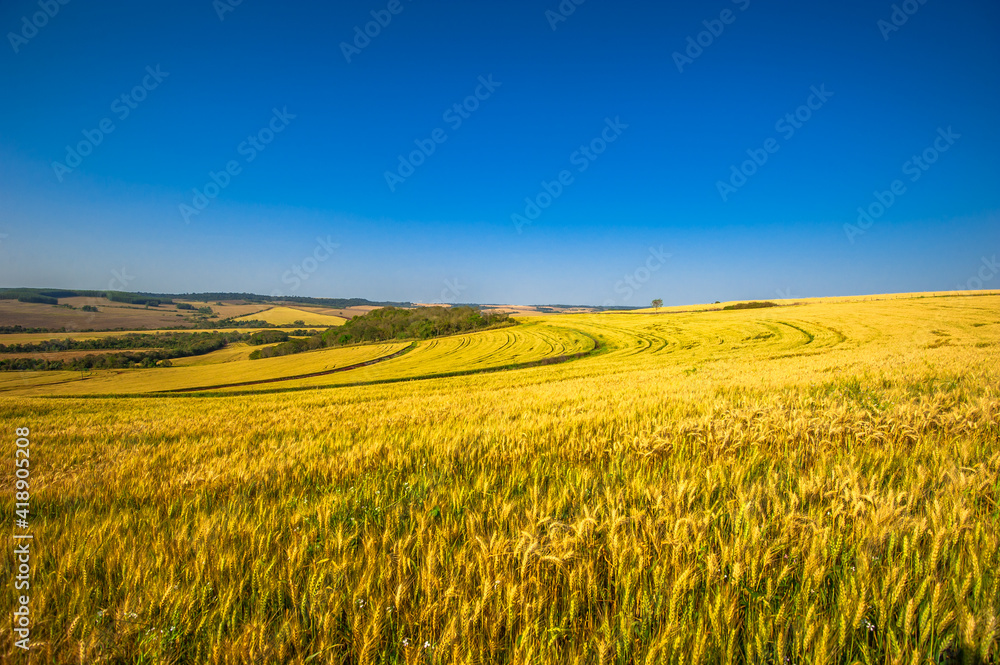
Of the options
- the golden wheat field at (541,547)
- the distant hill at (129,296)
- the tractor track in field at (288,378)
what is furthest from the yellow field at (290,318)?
the golden wheat field at (541,547)

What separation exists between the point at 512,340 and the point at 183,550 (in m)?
39.5

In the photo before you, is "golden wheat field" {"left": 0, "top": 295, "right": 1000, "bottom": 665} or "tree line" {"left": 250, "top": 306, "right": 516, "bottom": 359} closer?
"golden wheat field" {"left": 0, "top": 295, "right": 1000, "bottom": 665}

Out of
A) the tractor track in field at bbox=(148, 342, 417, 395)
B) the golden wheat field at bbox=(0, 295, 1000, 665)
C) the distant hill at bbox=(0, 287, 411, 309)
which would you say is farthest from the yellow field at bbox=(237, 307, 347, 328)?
the golden wheat field at bbox=(0, 295, 1000, 665)

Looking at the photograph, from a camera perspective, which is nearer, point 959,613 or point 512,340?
point 959,613

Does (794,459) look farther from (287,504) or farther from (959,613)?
(287,504)

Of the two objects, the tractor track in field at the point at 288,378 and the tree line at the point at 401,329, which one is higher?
the tree line at the point at 401,329

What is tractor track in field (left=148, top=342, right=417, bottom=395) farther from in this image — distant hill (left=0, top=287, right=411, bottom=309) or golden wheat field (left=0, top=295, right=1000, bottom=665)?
distant hill (left=0, top=287, right=411, bottom=309)

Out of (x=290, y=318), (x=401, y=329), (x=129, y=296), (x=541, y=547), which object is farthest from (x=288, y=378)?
(x=129, y=296)

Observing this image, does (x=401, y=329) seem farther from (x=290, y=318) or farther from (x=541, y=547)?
(x=541, y=547)

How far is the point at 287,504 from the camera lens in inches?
91.2

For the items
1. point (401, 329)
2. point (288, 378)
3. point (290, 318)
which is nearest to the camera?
point (288, 378)

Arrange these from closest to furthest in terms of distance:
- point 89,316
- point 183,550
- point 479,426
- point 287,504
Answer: point 183,550
point 287,504
point 479,426
point 89,316

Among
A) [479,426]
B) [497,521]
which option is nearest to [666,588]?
[497,521]

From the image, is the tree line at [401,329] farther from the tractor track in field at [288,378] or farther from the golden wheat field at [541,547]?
the golden wheat field at [541,547]
